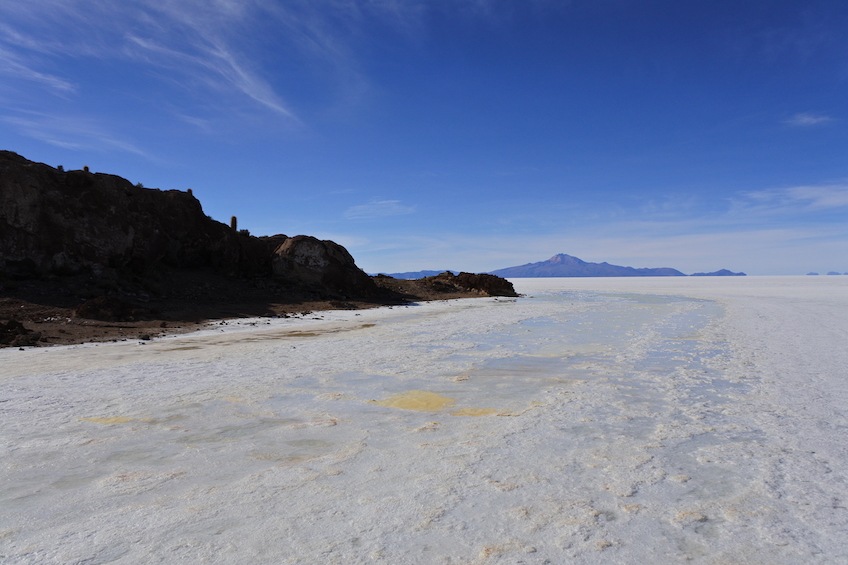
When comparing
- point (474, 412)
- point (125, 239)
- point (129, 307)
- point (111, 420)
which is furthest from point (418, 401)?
point (125, 239)

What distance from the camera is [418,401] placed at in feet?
18.2

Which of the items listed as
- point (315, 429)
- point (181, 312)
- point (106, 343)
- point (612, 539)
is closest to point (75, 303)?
point (181, 312)

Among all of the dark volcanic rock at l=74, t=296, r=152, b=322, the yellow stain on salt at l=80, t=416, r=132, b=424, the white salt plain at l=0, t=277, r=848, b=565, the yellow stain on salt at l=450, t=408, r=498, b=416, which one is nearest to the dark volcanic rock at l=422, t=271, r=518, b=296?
the dark volcanic rock at l=74, t=296, r=152, b=322

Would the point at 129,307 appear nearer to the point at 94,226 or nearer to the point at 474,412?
the point at 94,226

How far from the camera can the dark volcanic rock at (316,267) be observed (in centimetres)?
2395

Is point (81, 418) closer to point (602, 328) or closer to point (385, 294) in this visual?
point (602, 328)

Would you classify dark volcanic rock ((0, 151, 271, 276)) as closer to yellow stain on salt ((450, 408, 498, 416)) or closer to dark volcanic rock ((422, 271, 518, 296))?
→ yellow stain on salt ((450, 408, 498, 416))

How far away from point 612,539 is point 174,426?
3711 mm

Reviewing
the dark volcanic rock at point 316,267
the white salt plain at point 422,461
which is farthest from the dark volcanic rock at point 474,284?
the white salt plain at point 422,461

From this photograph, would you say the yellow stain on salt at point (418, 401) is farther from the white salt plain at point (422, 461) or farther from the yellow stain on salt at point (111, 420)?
the yellow stain on salt at point (111, 420)

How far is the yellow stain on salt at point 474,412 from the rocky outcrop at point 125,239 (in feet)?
49.8

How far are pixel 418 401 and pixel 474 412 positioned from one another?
0.74 meters

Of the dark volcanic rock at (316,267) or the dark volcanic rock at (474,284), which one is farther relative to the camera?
the dark volcanic rock at (474,284)

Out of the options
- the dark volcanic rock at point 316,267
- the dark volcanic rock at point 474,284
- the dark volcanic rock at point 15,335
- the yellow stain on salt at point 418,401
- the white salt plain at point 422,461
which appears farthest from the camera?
the dark volcanic rock at point 474,284
